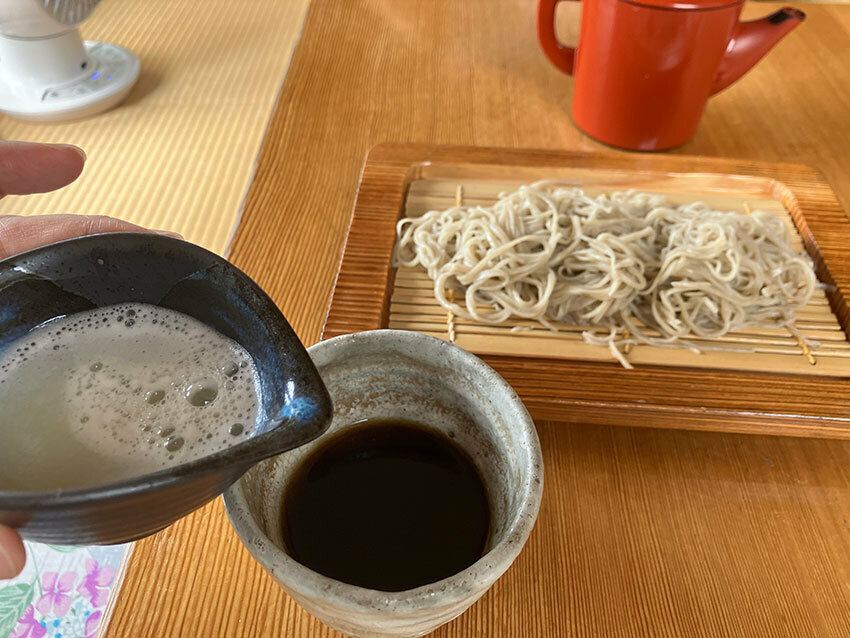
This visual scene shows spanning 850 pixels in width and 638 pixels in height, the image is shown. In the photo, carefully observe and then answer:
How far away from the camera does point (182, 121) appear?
Answer: 1.47 meters

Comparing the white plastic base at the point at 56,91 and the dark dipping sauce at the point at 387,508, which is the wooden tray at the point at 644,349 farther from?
the white plastic base at the point at 56,91

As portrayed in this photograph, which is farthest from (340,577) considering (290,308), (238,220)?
(238,220)

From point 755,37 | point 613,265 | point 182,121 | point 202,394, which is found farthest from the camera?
point 182,121

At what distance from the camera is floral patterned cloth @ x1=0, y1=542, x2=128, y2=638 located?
0.68 metres

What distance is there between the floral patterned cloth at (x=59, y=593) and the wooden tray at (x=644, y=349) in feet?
1.27

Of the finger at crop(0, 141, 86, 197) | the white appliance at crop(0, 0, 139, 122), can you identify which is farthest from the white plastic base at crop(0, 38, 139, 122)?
the finger at crop(0, 141, 86, 197)

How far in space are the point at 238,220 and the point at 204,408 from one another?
2.33 ft

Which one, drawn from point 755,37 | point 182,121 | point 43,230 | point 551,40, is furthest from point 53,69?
point 755,37

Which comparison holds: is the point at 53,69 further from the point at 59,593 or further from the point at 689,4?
the point at 689,4

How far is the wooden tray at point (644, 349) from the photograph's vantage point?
79 centimetres

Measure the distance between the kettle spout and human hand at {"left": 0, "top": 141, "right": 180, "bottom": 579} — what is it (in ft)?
3.66

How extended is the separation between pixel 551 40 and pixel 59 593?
52.0 inches

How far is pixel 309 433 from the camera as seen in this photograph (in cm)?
42

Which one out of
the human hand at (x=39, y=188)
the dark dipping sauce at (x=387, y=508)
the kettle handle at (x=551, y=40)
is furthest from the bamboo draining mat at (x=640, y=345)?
the kettle handle at (x=551, y=40)
